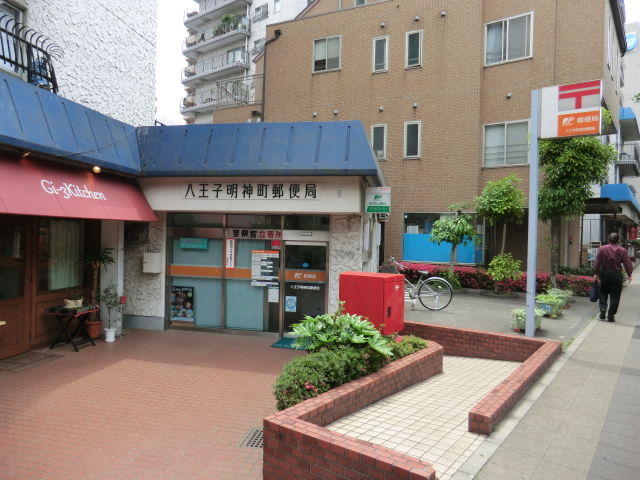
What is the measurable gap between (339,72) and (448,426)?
17237mm

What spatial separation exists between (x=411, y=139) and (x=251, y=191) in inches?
431

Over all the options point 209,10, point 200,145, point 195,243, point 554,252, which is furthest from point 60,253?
point 209,10

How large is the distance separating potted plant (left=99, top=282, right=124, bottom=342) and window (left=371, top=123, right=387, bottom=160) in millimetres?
12231

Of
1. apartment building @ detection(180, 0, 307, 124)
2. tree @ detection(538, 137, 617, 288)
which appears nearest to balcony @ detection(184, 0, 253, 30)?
apartment building @ detection(180, 0, 307, 124)

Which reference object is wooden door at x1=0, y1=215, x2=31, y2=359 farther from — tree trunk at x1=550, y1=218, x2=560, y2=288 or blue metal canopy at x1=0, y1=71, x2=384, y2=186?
tree trunk at x1=550, y1=218, x2=560, y2=288

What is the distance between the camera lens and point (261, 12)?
38.2 m

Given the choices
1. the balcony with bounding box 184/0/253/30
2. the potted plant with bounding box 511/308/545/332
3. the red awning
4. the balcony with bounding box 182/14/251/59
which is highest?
the balcony with bounding box 184/0/253/30

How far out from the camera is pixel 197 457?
172 inches

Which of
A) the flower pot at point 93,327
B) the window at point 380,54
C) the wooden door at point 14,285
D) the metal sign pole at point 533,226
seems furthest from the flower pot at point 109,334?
the window at point 380,54

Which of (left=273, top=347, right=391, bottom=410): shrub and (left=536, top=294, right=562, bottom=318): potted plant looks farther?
(left=536, top=294, right=562, bottom=318): potted plant

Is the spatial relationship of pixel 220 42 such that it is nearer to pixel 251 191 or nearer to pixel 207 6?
pixel 207 6

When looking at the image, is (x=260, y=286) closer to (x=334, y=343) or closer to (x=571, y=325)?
(x=334, y=343)

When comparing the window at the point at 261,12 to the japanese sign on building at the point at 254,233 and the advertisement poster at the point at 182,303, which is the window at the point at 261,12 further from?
the advertisement poster at the point at 182,303

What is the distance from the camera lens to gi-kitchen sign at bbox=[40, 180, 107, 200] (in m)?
6.70
